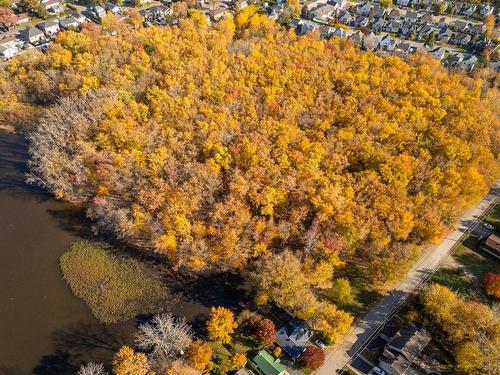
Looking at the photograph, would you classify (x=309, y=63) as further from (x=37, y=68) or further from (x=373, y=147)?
(x=37, y=68)

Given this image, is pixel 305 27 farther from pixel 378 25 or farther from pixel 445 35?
pixel 445 35

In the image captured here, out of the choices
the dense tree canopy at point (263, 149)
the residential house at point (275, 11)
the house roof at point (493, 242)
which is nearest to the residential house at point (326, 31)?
the residential house at point (275, 11)

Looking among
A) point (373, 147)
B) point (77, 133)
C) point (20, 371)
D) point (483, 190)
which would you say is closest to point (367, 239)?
point (373, 147)

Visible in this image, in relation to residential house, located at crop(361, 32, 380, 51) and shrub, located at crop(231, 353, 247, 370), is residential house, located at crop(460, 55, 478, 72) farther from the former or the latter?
shrub, located at crop(231, 353, 247, 370)

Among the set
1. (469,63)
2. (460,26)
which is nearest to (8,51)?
(469,63)

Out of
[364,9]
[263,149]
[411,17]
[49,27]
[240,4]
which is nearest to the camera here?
[263,149]

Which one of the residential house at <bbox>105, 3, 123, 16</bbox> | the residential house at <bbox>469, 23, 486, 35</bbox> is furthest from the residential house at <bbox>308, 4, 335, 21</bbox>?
the residential house at <bbox>105, 3, 123, 16</bbox>

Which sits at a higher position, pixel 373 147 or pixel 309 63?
pixel 309 63
